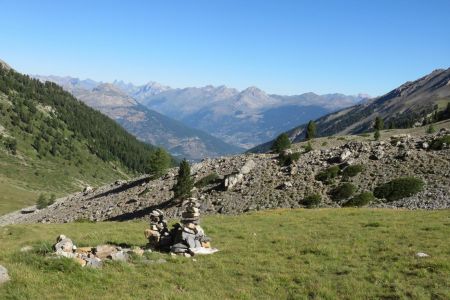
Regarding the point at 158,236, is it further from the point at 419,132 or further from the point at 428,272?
the point at 419,132

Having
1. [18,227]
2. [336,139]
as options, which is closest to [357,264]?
[18,227]

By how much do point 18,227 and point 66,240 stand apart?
31.1 metres

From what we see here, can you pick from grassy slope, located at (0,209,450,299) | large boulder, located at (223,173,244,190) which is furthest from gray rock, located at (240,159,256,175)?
grassy slope, located at (0,209,450,299)

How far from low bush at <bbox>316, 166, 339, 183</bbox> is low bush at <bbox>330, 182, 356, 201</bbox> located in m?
3.66

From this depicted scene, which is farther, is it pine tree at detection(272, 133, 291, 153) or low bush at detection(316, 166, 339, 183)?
pine tree at detection(272, 133, 291, 153)

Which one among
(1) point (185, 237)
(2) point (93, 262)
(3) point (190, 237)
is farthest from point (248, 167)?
(2) point (93, 262)

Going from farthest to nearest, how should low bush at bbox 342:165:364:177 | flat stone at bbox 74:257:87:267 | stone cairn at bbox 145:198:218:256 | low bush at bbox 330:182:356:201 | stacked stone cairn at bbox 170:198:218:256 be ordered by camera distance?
low bush at bbox 342:165:364:177, low bush at bbox 330:182:356:201, stone cairn at bbox 145:198:218:256, stacked stone cairn at bbox 170:198:218:256, flat stone at bbox 74:257:87:267

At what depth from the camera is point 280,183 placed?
68312 millimetres

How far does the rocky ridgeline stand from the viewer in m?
59.8

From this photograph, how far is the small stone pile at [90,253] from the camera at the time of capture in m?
21.1

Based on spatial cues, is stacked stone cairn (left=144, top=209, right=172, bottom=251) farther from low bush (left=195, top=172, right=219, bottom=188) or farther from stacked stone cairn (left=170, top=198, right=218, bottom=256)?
low bush (left=195, top=172, right=219, bottom=188)

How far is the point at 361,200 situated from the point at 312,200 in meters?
6.73

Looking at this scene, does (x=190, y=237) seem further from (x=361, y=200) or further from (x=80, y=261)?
(x=361, y=200)

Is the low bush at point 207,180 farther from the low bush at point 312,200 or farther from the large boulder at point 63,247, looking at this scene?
the large boulder at point 63,247
